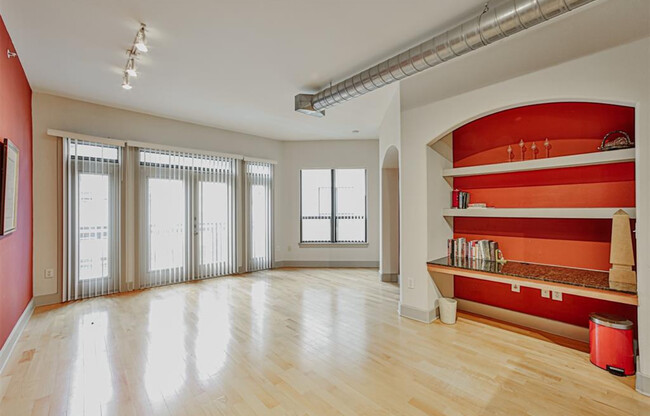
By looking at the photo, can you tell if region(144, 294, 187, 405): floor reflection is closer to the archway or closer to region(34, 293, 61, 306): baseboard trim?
region(34, 293, 61, 306): baseboard trim

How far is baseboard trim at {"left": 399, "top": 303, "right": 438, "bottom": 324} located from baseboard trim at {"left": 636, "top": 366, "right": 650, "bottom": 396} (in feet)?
5.86

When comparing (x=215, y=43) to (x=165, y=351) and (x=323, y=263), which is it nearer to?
(x=165, y=351)

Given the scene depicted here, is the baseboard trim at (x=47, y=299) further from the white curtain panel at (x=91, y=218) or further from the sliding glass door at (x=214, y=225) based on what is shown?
the sliding glass door at (x=214, y=225)

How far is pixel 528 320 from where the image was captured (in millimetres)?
3484

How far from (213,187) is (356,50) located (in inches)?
161

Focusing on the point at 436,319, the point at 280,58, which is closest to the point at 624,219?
the point at 436,319

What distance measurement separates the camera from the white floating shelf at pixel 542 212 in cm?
268

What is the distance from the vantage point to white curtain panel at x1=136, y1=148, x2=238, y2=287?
206 inches

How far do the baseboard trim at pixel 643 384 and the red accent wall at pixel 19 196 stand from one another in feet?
17.5

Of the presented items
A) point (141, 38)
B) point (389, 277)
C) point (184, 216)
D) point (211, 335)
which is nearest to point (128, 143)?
point (184, 216)

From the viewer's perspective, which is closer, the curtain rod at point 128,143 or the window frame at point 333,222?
the curtain rod at point 128,143

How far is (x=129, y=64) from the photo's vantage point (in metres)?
3.38

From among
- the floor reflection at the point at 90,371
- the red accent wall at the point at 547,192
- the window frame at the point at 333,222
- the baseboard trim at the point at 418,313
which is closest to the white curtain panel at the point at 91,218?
the floor reflection at the point at 90,371

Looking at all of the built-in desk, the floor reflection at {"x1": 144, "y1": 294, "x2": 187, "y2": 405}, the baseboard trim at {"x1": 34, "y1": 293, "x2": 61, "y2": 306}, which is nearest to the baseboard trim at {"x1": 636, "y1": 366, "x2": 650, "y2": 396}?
the built-in desk
